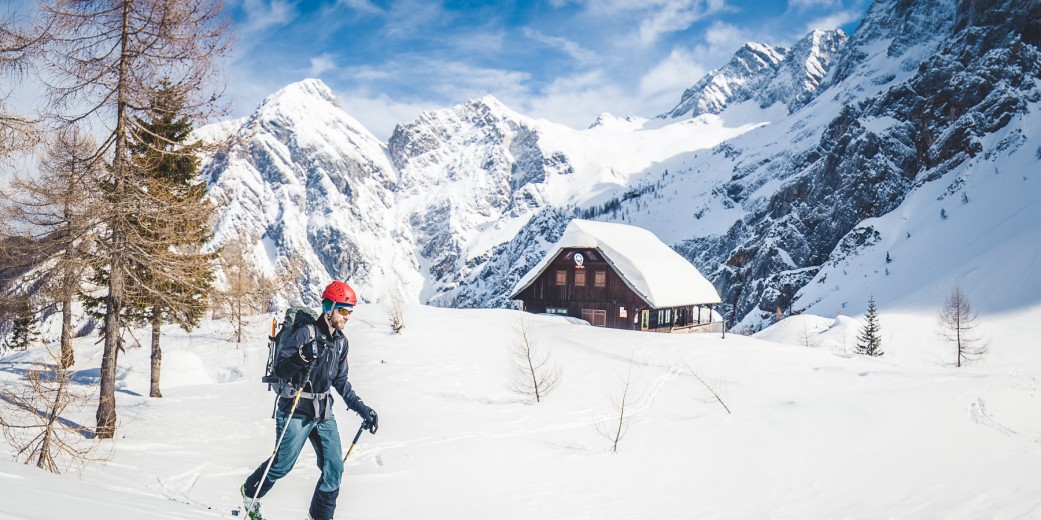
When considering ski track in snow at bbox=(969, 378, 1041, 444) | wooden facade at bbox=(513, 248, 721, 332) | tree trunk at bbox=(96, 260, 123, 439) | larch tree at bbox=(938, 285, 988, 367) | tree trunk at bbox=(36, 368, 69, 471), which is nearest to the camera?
tree trunk at bbox=(36, 368, 69, 471)

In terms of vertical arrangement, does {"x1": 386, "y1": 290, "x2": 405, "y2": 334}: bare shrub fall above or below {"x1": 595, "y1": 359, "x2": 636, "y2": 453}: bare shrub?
above

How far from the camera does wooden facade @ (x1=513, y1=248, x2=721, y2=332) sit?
38344 mm

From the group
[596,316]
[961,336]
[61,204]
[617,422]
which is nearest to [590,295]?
[596,316]

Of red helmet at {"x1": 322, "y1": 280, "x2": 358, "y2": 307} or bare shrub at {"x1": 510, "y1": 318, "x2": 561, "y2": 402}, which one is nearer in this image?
red helmet at {"x1": 322, "y1": 280, "x2": 358, "y2": 307}

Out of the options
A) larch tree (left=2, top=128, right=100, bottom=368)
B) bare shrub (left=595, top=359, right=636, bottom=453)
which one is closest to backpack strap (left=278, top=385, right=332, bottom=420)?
bare shrub (left=595, top=359, right=636, bottom=453)

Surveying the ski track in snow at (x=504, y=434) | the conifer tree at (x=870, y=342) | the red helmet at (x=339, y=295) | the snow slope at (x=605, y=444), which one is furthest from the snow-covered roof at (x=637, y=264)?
the red helmet at (x=339, y=295)

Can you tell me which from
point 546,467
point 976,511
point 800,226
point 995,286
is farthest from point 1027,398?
point 800,226

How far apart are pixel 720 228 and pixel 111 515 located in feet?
587

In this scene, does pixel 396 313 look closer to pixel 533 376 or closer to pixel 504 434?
pixel 533 376

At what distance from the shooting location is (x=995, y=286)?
52000 mm

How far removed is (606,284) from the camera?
39.0 meters

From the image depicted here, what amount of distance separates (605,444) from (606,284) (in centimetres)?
2645

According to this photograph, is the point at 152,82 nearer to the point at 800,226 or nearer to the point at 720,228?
the point at 800,226

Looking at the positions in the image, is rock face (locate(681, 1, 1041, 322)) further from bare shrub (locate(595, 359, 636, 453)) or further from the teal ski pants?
the teal ski pants
